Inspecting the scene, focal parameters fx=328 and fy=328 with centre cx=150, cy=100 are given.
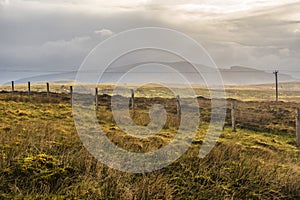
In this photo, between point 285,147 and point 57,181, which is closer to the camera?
point 57,181

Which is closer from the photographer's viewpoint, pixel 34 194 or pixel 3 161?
pixel 34 194

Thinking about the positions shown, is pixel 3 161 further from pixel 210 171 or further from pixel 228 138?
pixel 228 138

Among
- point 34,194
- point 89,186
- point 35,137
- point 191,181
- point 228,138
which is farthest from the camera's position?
point 228,138

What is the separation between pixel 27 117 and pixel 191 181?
14376mm

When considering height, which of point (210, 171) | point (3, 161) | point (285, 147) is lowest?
point (285, 147)

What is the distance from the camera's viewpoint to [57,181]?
6727 millimetres

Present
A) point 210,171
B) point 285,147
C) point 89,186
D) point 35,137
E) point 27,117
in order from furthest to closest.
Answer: point 27,117, point 285,147, point 35,137, point 210,171, point 89,186

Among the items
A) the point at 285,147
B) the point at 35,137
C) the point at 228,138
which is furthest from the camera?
the point at 228,138

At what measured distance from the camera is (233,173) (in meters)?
8.45

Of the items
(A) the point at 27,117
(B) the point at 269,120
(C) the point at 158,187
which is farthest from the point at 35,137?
(B) the point at 269,120

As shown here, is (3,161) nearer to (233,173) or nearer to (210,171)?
(210,171)

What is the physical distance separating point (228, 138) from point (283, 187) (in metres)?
9.91

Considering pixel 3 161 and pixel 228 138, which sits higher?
pixel 3 161

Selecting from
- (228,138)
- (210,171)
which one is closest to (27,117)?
(228,138)
